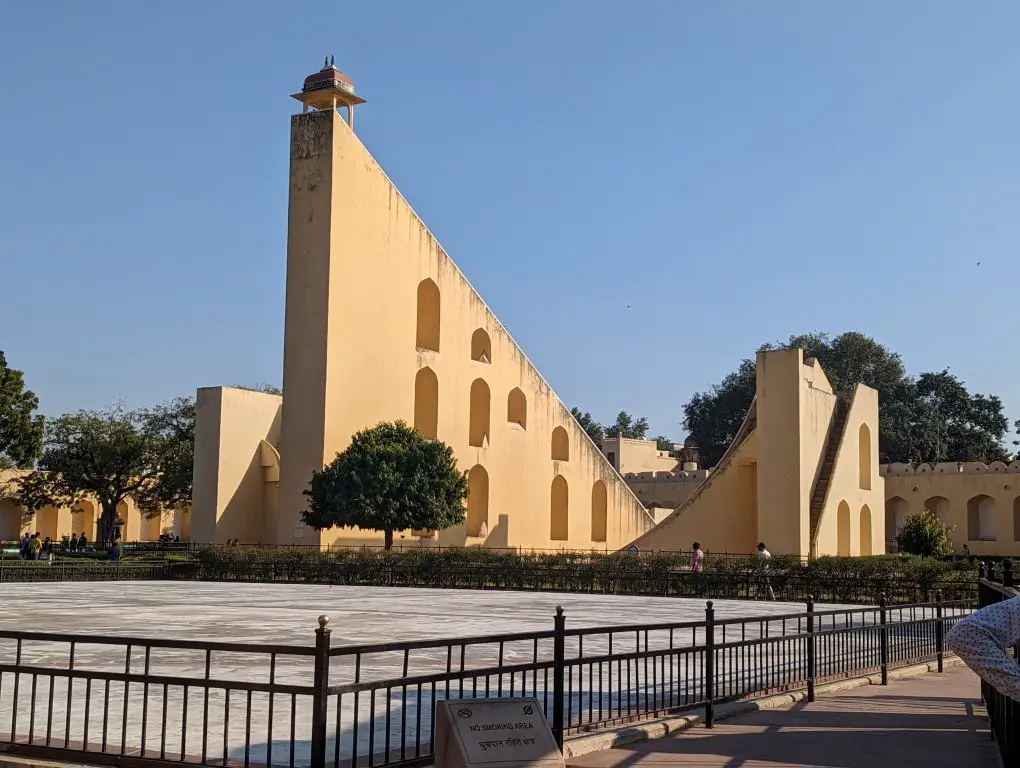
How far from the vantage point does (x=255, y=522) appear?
1447 inches

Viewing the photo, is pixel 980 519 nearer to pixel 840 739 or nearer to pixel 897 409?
pixel 897 409

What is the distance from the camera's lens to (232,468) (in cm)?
3553

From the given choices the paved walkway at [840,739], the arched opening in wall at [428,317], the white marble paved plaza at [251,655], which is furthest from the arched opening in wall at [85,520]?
the paved walkway at [840,739]

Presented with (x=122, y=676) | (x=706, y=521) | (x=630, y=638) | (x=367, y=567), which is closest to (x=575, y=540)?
(x=706, y=521)

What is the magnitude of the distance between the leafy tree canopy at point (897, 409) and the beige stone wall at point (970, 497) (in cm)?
840

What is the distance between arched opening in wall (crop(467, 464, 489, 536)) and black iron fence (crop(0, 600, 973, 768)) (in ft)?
79.7

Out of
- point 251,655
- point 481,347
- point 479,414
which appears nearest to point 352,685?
point 251,655

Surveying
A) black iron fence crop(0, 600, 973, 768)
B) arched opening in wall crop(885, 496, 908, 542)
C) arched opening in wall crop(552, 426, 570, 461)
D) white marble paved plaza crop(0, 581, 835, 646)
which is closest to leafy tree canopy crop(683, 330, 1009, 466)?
arched opening in wall crop(885, 496, 908, 542)

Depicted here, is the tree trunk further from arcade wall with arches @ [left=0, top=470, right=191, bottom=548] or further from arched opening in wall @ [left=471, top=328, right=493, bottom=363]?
arched opening in wall @ [left=471, top=328, right=493, bottom=363]

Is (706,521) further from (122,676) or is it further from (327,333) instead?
(122,676)

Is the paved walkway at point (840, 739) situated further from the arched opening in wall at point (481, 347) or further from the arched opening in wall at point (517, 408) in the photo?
the arched opening in wall at point (517, 408)

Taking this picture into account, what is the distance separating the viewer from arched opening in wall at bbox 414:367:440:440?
3402 centimetres

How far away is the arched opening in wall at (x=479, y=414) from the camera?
36156 millimetres

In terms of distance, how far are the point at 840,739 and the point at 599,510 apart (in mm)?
34959
